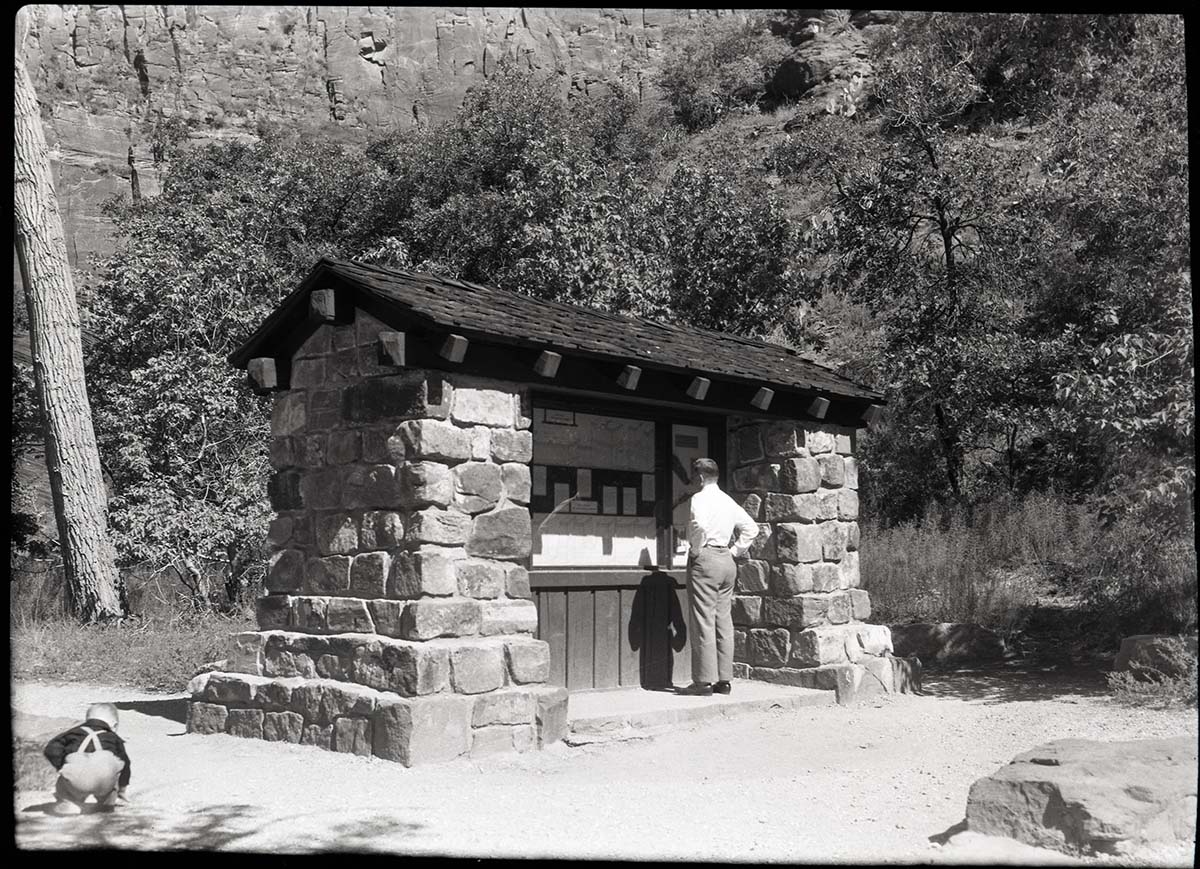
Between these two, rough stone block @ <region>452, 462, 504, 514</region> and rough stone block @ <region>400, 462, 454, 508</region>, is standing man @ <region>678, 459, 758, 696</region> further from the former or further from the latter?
rough stone block @ <region>400, 462, 454, 508</region>

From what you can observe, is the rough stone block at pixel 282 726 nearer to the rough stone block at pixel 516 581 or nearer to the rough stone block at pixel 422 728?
the rough stone block at pixel 422 728

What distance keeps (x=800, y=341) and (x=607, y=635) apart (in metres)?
12.7

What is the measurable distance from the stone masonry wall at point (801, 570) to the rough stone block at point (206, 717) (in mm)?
4215

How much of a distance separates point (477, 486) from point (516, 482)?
31cm

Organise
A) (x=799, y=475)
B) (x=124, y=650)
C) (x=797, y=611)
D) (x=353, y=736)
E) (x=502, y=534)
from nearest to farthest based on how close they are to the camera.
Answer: (x=353, y=736)
(x=502, y=534)
(x=797, y=611)
(x=799, y=475)
(x=124, y=650)

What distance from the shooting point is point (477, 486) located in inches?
271

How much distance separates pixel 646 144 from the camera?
106 feet

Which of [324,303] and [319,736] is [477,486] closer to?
[324,303]

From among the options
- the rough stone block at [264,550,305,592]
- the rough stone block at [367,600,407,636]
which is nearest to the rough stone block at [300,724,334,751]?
the rough stone block at [367,600,407,636]

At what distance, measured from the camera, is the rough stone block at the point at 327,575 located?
7121mm

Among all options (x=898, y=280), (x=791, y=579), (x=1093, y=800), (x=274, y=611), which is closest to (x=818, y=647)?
(x=791, y=579)

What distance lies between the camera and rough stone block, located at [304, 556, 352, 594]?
7.12 metres

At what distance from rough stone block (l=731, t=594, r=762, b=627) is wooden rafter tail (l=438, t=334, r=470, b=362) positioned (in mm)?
4005

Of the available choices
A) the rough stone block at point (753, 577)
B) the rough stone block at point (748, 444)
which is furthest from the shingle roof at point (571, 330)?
the rough stone block at point (753, 577)
